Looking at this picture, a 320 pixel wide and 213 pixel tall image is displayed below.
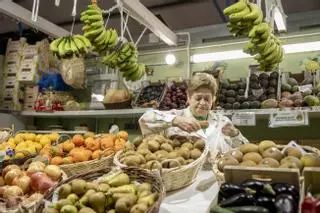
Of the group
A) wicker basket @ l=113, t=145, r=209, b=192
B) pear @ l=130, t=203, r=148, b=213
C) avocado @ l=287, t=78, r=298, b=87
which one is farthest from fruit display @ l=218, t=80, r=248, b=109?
pear @ l=130, t=203, r=148, b=213

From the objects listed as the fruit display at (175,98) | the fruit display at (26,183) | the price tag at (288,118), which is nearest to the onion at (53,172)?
the fruit display at (26,183)

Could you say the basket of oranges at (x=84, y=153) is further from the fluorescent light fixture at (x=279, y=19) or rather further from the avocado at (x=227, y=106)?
the fluorescent light fixture at (x=279, y=19)

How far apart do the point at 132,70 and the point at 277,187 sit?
3.21 m

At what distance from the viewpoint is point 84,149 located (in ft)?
7.96

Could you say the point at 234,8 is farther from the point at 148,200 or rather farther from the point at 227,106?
the point at 148,200

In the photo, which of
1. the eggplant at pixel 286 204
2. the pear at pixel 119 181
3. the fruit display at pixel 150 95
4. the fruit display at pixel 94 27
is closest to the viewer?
the eggplant at pixel 286 204

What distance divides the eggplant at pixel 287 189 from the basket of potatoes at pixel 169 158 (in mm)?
551

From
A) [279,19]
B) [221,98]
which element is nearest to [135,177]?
[221,98]

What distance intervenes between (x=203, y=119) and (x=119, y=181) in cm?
151

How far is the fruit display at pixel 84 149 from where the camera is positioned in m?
2.26

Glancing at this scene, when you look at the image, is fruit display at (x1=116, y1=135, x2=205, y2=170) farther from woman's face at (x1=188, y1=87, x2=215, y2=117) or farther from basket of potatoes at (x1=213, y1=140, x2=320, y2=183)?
woman's face at (x1=188, y1=87, x2=215, y2=117)

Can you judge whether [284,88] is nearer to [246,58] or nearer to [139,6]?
[246,58]

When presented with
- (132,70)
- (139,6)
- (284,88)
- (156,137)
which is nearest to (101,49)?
(132,70)

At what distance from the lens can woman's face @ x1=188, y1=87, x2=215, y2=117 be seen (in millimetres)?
2811
